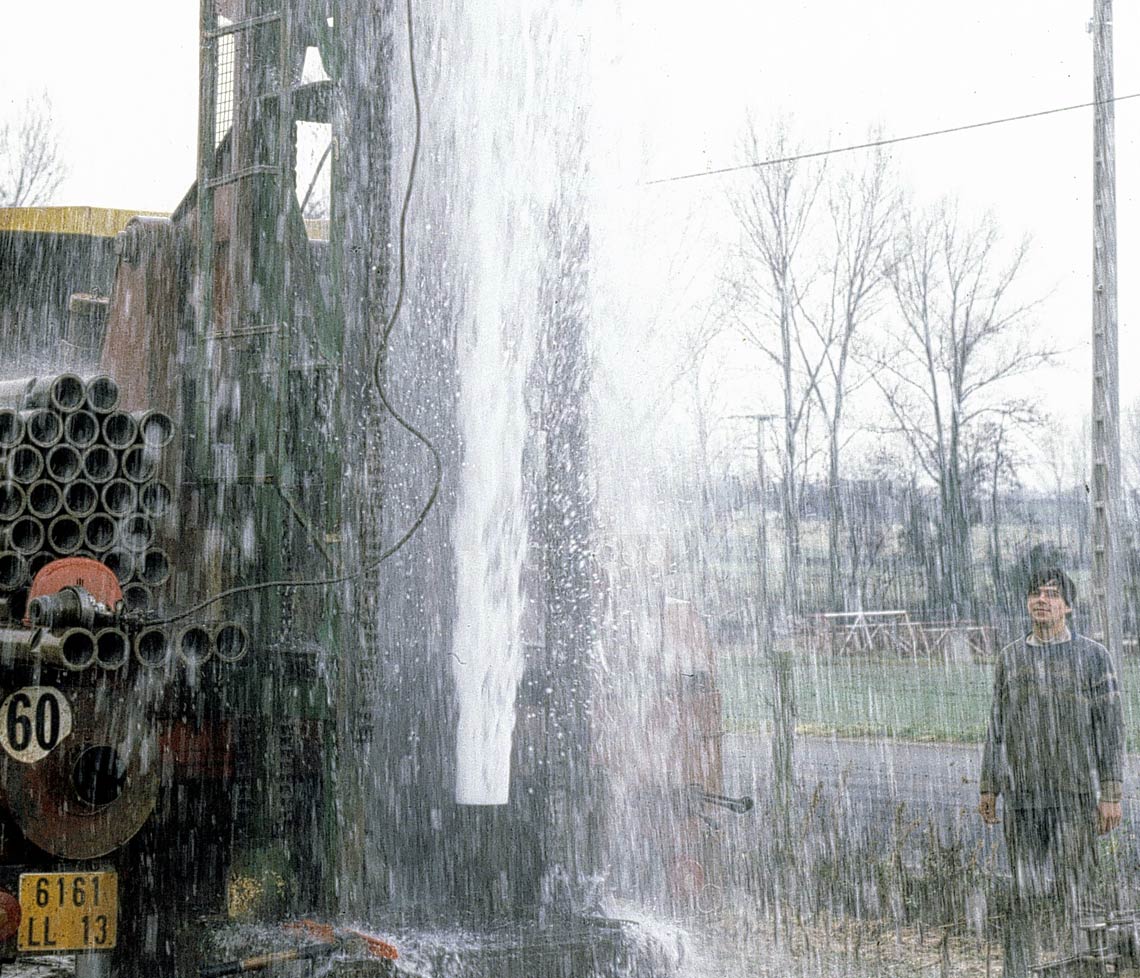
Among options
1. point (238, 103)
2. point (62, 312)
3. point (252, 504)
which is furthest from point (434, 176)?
point (62, 312)

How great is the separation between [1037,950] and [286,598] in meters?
3.03

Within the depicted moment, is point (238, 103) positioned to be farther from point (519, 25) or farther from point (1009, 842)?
point (1009, 842)

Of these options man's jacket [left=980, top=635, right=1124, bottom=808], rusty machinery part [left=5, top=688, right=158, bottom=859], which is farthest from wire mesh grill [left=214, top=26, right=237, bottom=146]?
man's jacket [left=980, top=635, right=1124, bottom=808]

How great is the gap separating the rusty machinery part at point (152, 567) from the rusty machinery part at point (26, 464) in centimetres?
38

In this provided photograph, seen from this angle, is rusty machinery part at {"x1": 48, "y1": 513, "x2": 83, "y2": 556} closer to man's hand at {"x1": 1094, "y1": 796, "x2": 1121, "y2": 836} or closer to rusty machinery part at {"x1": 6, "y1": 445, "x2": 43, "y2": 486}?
rusty machinery part at {"x1": 6, "y1": 445, "x2": 43, "y2": 486}

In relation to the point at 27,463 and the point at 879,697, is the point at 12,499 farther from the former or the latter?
the point at 879,697

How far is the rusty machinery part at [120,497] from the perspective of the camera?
12.9 feet

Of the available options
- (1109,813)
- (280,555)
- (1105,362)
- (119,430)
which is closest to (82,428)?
(119,430)

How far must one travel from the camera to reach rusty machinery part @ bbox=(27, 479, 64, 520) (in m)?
3.87

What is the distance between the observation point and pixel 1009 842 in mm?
4961

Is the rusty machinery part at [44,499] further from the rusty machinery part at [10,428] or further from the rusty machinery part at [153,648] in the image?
the rusty machinery part at [153,648]

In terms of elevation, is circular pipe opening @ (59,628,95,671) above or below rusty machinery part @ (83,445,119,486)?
below

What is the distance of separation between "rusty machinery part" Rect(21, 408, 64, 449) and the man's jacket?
11.1ft

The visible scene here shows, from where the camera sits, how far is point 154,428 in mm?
3992
